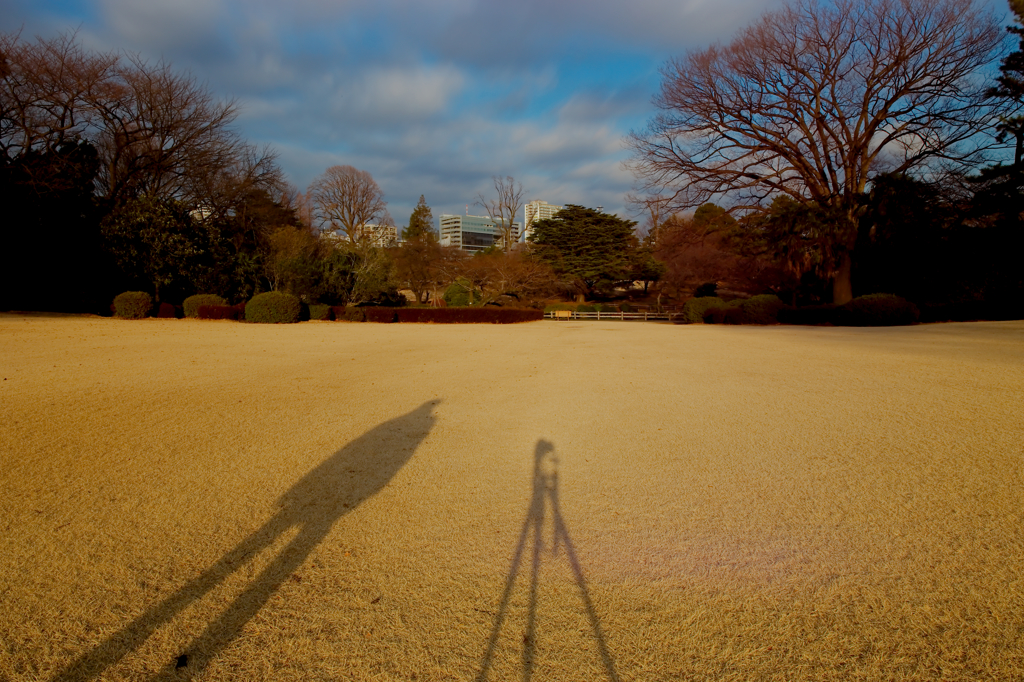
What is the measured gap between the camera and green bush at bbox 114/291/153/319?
66.8 ft

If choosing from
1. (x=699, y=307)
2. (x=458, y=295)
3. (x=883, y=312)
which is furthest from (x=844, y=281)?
(x=458, y=295)

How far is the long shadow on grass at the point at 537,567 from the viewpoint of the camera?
6.45ft

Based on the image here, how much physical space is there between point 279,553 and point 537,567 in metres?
1.35

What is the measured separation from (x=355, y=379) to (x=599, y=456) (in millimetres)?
4400

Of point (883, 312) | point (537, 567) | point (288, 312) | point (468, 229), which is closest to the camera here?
point (537, 567)

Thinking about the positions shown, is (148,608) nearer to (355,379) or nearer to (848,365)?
(355,379)

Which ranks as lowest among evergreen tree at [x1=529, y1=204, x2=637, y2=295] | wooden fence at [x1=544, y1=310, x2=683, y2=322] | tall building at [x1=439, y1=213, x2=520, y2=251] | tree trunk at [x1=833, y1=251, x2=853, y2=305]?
wooden fence at [x1=544, y1=310, x2=683, y2=322]

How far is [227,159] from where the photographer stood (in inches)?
1088

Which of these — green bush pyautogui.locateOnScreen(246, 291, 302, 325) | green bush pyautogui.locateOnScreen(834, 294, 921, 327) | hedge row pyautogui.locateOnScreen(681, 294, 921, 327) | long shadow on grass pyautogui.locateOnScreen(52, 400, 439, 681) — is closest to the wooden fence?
hedge row pyautogui.locateOnScreen(681, 294, 921, 327)

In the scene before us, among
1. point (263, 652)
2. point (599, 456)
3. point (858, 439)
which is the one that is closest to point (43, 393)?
point (263, 652)

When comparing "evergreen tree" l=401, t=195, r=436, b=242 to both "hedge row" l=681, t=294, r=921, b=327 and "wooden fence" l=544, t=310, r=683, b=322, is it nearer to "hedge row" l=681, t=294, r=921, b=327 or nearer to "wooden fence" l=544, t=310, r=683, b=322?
"wooden fence" l=544, t=310, r=683, b=322

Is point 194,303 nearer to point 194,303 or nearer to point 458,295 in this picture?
point 194,303

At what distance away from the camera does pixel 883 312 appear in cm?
1773

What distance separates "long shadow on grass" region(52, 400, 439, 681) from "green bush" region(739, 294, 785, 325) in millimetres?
18667
